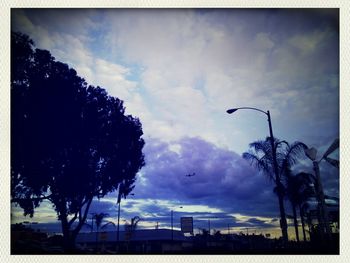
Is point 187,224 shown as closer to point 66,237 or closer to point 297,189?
point 66,237

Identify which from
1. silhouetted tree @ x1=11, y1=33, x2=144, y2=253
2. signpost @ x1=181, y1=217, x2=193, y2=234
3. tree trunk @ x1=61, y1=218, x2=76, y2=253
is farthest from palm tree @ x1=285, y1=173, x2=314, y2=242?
tree trunk @ x1=61, y1=218, x2=76, y2=253

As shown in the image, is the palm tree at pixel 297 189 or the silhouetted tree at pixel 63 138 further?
the palm tree at pixel 297 189

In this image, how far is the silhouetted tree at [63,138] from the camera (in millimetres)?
19422

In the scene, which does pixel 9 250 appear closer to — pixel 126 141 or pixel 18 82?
pixel 18 82

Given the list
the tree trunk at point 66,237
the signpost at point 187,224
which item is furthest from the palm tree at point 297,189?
the tree trunk at point 66,237

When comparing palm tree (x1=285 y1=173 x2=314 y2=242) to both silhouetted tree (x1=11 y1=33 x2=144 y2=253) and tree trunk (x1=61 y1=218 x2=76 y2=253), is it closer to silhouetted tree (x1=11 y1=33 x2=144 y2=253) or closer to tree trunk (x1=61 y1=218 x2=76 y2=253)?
silhouetted tree (x1=11 y1=33 x2=144 y2=253)

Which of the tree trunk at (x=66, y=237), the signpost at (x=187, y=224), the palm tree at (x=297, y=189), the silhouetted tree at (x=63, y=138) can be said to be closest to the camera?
the silhouetted tree at (x=63, y=138)

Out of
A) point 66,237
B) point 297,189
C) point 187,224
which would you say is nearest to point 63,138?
point 66,237

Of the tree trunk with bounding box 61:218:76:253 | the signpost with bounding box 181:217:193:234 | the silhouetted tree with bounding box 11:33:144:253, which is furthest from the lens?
the signpost with bounding box 181:217:193:234

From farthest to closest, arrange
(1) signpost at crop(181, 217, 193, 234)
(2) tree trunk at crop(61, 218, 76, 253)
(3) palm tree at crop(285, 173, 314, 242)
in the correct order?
1. (1) signpost at crop(181, 217, 193, 234)
2. (3) palm tree at crop(285, 173, 314, 242)
3. (2) tree trunk at crop(61, 218, 76, 253)

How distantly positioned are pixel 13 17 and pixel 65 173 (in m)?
10.3

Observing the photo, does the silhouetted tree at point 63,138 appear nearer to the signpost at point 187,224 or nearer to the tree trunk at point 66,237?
the tree trunk at point 66,237

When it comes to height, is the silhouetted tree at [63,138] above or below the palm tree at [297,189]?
above

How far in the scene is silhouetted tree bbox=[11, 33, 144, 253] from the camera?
19.4 m
